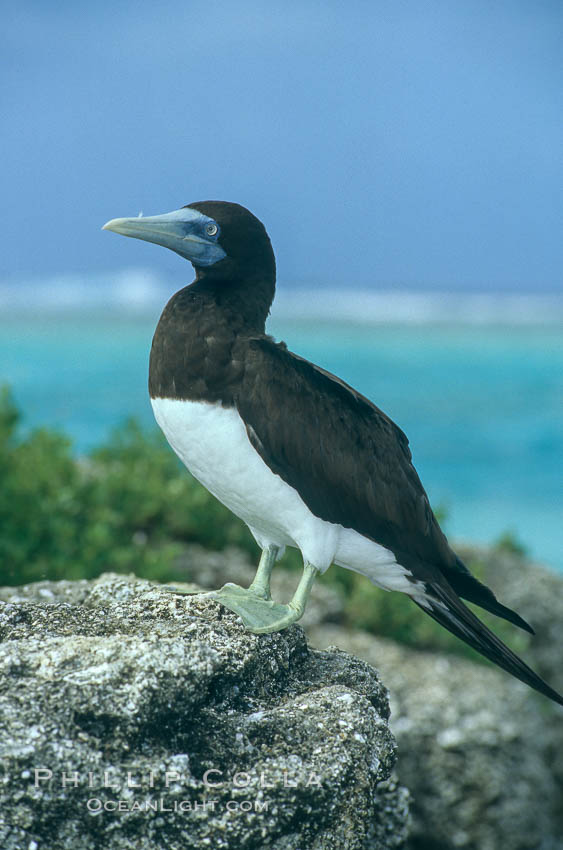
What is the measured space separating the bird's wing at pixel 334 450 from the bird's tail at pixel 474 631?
0.16 m

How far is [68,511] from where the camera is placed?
6668 millimetres

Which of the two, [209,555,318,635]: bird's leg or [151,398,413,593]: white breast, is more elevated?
[151,398,413,593]: white breast

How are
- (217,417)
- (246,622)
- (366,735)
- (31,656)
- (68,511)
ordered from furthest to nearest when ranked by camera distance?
(68,511) → (217,417) → (246,622) → (366,735) → (31,656)

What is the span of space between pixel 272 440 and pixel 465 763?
3.54 metres

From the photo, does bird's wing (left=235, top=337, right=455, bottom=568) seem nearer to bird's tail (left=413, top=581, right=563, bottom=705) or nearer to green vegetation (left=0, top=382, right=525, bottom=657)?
bird's tail (left=413, top=581, right=563, bottom=705)

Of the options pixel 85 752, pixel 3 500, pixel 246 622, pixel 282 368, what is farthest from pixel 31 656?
pixel 3 500

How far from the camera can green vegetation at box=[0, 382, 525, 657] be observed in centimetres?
611

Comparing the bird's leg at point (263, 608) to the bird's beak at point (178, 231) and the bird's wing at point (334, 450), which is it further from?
the bird's beak at point (178, 231)

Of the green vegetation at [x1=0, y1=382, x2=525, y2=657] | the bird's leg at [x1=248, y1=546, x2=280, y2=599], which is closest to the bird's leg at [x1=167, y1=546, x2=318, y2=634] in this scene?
the bird's leg at [x1=248, y1=546, x2=280, y2=599]

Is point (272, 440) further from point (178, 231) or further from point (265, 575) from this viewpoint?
point (178, 231)

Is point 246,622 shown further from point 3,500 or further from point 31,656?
point 3,500

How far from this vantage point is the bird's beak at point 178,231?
397 cm

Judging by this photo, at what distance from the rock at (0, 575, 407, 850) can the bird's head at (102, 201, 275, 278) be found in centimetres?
152

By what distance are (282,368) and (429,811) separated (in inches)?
150
